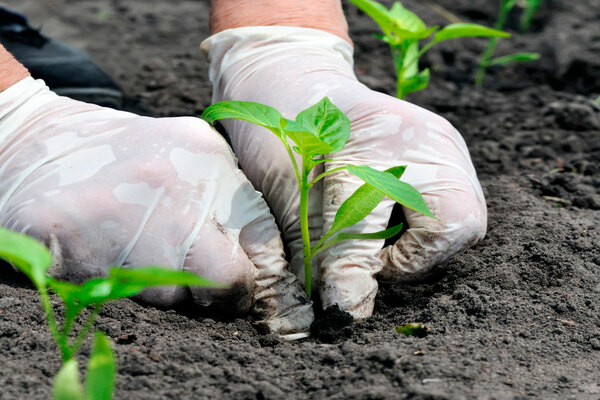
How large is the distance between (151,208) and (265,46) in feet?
2.33

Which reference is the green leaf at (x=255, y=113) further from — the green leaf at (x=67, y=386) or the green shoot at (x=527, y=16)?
the green shoot at (x=527, y=16)

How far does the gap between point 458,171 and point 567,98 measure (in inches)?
58.1

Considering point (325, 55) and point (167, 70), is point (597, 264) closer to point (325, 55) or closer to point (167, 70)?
point (325, 55)

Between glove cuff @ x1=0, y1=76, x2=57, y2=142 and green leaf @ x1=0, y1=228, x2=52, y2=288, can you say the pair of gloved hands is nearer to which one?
glove cuff @ x1=0, y1=76, x2=57, y2=142

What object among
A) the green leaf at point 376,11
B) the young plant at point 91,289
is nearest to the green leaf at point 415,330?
the young plant at point 91,289

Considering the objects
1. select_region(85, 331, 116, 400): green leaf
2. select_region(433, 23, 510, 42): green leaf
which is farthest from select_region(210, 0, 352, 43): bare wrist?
select_region(85, 331, 116, 400): green leaf

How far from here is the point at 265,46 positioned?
1.89 m

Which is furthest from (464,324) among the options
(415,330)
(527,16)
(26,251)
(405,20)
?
(527,16)

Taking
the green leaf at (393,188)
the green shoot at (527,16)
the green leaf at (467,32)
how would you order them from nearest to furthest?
the green leaf at (393,188), the green leaf at (467,32), the green shoot at (527,16)

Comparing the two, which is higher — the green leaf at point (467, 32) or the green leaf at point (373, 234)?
the green leaf at point (467, 32)

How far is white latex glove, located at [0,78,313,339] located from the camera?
137cm

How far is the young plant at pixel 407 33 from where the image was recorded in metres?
1.98

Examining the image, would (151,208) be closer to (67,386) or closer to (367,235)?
(367,235)

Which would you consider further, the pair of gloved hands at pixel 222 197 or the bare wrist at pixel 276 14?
the bare wrist at pixel 276 14
